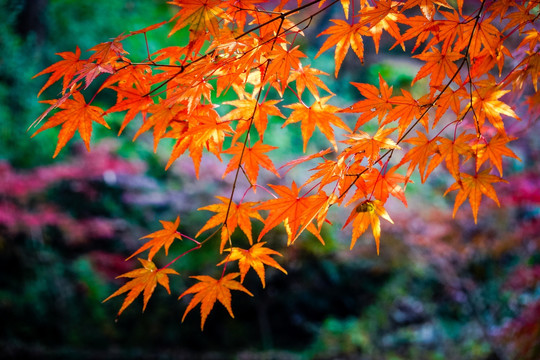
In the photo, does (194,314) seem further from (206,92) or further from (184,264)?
(206,92)

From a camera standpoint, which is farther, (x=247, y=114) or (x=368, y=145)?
(x=247, y=114)

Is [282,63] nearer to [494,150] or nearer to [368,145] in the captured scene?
[368,145]

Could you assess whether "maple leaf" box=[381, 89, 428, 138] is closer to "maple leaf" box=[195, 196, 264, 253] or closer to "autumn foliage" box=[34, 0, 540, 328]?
"autumn foliage" box=[34, 0, 540, 328]

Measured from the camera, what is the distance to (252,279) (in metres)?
3.49

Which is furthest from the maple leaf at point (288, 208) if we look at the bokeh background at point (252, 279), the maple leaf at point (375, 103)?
the bokeh background at point (252, 279)

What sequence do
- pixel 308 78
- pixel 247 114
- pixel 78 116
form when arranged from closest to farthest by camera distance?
pixel 78 116 < pixel 247 114 < pixel 308 78

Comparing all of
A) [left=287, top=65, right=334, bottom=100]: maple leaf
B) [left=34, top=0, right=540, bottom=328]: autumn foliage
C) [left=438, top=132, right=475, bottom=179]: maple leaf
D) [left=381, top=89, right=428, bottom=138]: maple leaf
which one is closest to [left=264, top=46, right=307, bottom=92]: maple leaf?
[left=34, top=0, right=540, bottom=328]: autumn foliage

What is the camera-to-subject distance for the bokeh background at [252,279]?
3.30 m

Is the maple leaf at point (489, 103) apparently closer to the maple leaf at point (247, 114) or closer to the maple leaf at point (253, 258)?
the maple leaf at point (247, 114)

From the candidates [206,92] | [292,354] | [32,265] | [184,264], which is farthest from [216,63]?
[32,265]

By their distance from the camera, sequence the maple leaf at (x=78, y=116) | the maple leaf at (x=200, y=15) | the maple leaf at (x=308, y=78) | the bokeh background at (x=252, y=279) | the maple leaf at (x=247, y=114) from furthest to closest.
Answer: the bokeh background at (x=252, y=279) < the maple leaf at (x=308, y=78) < the maple leaf at (x=247, y=114) < the maple leaf at (x=78, y=116) < the maple leaf at (x=200, y=15)

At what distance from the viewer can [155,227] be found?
3.82m


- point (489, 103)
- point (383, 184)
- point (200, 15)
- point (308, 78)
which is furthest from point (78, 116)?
point (489, 103)

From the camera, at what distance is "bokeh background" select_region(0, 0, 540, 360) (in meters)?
3.30
